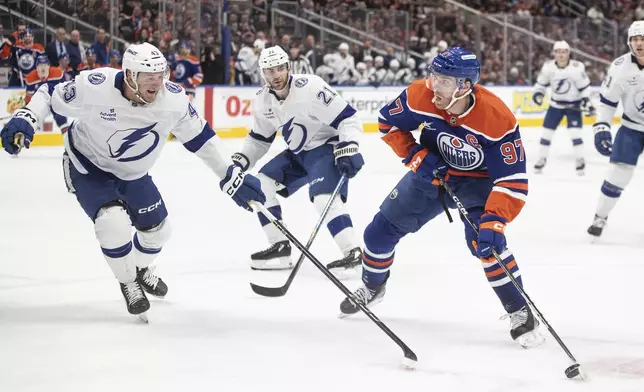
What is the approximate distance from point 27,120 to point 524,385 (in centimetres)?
210

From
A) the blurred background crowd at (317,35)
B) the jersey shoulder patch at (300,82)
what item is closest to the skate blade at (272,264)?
the jersey shoulder patch at (300,82)

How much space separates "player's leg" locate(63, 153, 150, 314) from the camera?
377 cm

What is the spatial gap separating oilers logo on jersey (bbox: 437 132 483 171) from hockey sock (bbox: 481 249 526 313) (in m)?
0.36

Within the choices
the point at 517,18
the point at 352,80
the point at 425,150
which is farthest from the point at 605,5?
the point at 425,150

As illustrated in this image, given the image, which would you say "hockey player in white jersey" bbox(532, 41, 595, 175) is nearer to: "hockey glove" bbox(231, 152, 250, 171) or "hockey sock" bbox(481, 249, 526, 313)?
"hockey glove" bbox(231, 152, 250, 171)

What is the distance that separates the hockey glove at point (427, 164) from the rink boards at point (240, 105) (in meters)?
A: 7.91

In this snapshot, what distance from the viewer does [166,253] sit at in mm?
5461

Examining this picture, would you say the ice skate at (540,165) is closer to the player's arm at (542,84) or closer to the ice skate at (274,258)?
the player's arm at (542,84)

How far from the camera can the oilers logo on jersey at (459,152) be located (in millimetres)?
3598

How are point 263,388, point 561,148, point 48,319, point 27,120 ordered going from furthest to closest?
point 561,148
point 48,319
point 27,120
point 263,388

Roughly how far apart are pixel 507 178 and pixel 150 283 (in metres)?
1.72

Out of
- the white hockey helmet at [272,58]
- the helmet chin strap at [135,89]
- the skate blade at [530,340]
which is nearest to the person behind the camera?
the skate blade at [530,340]

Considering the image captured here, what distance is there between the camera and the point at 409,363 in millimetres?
3312

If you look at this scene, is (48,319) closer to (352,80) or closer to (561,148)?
(561,148)
